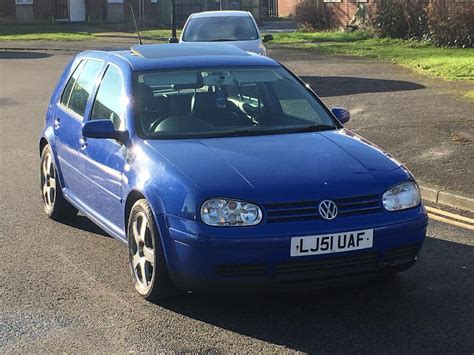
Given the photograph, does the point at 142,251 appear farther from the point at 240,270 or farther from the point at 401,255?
the point at 401,255

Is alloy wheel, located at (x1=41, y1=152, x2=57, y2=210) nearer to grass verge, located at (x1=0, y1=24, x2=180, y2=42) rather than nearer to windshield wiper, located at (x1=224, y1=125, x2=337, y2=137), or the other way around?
windshield wiper, located at (x1=224, y1=125, x2=337, y2=137)

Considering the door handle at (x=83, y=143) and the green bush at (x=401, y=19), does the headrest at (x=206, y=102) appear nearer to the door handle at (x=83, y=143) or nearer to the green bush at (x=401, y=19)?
the door handle at (x=83, y=143)

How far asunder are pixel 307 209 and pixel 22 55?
2438cm

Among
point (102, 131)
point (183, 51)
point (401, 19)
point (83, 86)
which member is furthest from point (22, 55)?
point (102, 131)

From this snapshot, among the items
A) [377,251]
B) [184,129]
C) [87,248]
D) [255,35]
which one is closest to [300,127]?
[184,129]

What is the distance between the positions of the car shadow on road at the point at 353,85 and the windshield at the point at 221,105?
938 cm

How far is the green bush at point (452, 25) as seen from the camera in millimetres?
24188

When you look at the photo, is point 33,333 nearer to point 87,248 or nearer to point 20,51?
point 87,248

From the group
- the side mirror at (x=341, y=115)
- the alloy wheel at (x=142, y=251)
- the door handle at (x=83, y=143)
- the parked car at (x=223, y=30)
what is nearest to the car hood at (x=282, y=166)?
the alloy wheel at (x=142, y=251)

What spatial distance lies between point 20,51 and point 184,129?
25.1m

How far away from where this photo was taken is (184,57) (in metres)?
6.21

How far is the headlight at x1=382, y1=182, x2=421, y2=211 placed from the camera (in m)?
4.80

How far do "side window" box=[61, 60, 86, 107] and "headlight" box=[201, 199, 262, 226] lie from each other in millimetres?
2942

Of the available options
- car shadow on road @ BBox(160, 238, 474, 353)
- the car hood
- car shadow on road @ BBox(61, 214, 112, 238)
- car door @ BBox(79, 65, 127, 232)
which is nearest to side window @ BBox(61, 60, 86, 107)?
car door @ BBox(79, 65, 127, 232)
